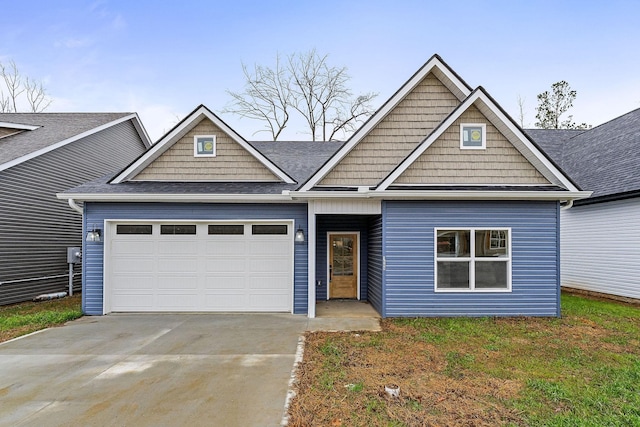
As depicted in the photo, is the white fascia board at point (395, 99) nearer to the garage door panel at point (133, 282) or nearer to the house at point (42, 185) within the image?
the garage door panel at point (133, 282)

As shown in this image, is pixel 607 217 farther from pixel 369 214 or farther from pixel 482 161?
pixel 369 214

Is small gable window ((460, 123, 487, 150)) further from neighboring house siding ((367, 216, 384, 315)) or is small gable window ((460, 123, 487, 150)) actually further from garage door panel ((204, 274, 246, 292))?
garage door panel ((204, 274, 246, 292))

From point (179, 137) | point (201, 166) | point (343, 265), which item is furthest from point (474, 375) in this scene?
point (179, 137)

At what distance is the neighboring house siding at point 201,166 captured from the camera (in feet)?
30.7

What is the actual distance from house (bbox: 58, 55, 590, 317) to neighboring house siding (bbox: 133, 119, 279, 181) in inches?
1.1

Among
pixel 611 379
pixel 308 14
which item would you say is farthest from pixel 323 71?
pixel 611 379

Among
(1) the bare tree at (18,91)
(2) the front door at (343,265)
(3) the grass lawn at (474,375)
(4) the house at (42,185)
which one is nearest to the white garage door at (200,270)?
(2) the front door at (343,265)

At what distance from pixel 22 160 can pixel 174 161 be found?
4960 mm

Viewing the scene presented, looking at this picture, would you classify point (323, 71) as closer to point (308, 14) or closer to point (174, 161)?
point (308, 14)

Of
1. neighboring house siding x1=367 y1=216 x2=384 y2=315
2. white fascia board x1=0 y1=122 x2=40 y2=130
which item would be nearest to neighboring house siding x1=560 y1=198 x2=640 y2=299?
neighboring house siding x1=367 y1=216 x2=384 y2=315

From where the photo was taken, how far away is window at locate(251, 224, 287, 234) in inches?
346

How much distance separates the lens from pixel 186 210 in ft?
28.5

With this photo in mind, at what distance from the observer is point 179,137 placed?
366 inches

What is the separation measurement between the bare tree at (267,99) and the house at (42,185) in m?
10.5
